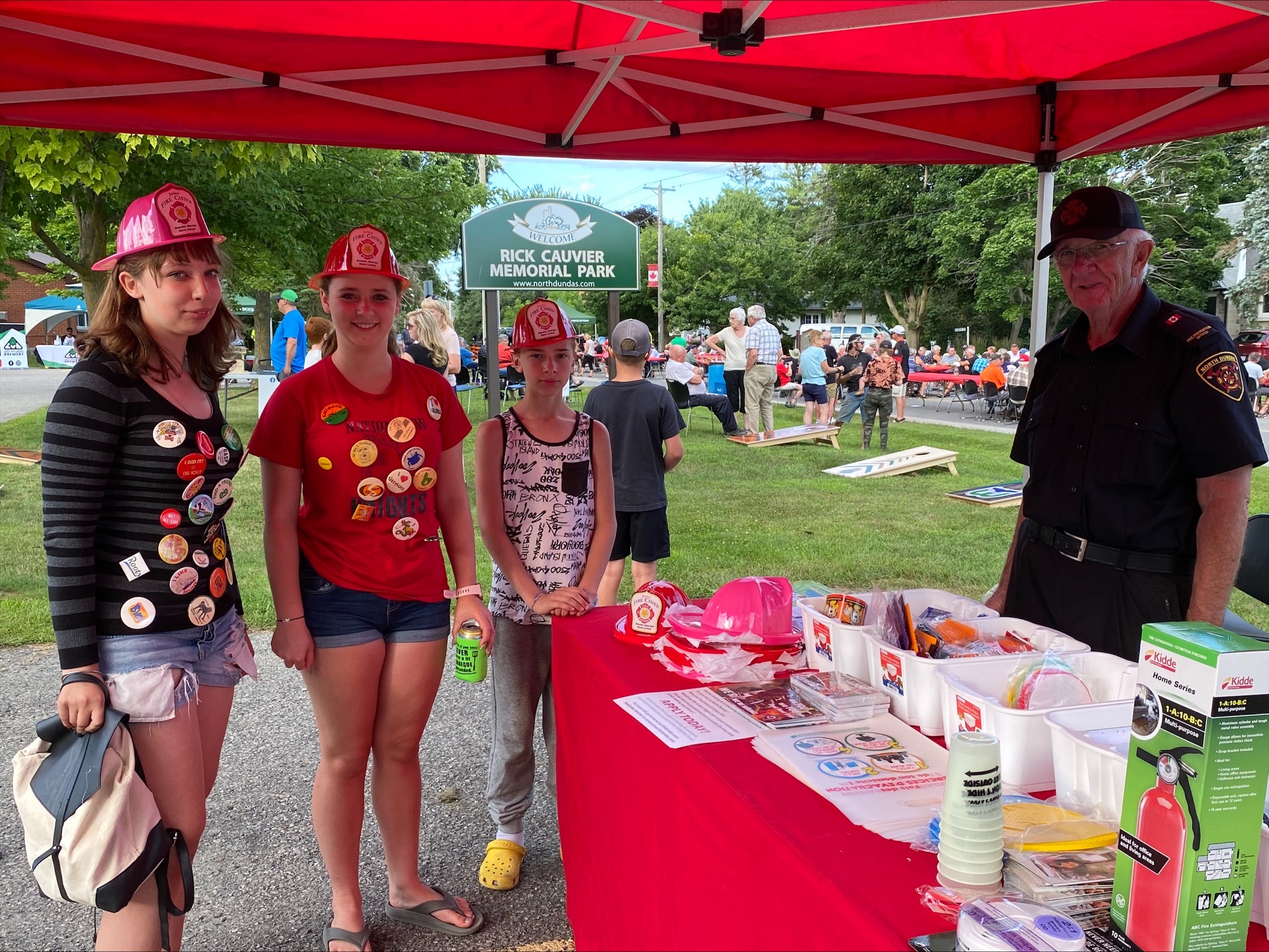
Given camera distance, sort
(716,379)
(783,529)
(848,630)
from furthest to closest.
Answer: (716,379)
(783,529)
(848,630)

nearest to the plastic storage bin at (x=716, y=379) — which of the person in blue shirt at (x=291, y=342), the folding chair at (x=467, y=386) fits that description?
the folding chair at (x=467, y=386)

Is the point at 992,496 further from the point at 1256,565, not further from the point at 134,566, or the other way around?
the point at 134,566

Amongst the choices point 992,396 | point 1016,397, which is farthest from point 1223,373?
point 992,396

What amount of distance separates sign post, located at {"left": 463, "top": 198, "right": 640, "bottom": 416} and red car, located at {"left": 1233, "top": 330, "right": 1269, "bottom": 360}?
2037 cm

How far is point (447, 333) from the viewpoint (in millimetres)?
10156

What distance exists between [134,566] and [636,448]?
3.09m

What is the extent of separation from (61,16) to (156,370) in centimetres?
131

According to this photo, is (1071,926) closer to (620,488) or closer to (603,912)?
(603,912)

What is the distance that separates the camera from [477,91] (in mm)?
3125

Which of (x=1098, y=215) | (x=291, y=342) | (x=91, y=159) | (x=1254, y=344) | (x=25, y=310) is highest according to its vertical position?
(x=25, y=310)

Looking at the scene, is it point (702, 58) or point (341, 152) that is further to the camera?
point (341, 152)

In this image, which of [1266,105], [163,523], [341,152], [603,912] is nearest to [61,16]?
[163,523]

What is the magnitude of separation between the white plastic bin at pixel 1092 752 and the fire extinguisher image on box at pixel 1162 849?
25 centimetres

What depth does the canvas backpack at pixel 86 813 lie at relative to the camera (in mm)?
1770
